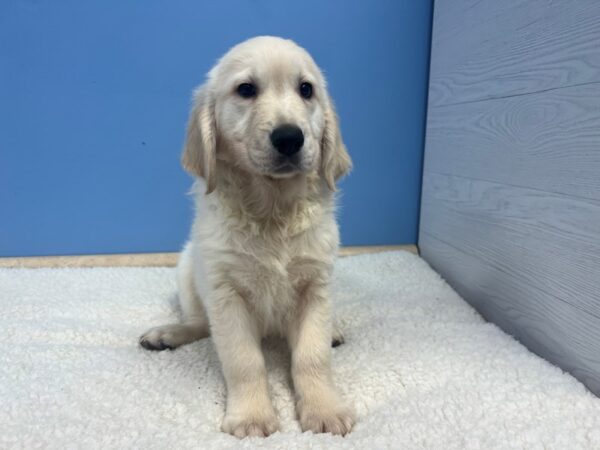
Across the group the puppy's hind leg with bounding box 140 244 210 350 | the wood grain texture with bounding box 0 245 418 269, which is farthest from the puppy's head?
the wood grain texture with bounding box 0 245 418 269

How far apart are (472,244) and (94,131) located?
7.39ft

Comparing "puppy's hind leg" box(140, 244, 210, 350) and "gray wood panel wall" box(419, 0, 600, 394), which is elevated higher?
"gray wood panel wall" box(419, 0, 600, 394)

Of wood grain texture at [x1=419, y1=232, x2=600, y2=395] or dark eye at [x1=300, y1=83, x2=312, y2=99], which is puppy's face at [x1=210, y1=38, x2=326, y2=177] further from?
wood grain texture at [x1=419, y1=232, x2=600, y2=395]

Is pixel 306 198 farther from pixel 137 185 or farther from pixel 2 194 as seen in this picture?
pixel 2 194

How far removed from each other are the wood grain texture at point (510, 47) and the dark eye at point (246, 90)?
108 centimetres

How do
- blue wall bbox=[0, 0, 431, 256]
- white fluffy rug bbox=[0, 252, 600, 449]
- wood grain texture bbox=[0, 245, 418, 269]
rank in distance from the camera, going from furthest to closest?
wood grain texture bbox=[0, 245, 418, 269]
blue wall bbox=[0, 0, 431, 256]
white fluffy rug bbox=[0, 252, 600, 449]

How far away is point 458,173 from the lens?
2418mm

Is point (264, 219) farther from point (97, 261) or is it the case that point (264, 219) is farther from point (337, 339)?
point (97, 261)

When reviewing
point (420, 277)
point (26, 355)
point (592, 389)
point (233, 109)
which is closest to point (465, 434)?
point (592, 389)

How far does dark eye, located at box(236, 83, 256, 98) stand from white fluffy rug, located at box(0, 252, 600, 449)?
3.20 feet

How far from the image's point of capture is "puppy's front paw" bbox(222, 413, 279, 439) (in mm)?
1287

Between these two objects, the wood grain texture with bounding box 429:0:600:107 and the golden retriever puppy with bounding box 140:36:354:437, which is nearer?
the golden retriever puppy with bounding box 140:36:354:437

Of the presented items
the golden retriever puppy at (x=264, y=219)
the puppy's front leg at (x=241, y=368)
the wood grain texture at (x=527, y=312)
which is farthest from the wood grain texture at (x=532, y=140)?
the puppy's front leg at (x=241, y=368)

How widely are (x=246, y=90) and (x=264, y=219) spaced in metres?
0.43
